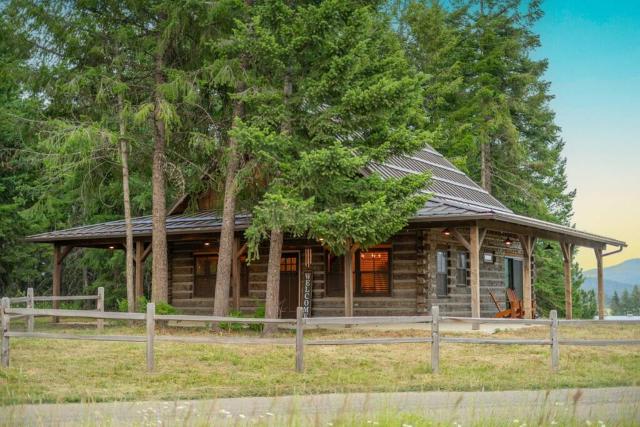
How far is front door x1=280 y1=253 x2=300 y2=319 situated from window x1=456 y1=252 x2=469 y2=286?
5.03 m

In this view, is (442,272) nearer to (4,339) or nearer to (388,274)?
(388,274)

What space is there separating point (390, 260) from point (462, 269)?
125 inches

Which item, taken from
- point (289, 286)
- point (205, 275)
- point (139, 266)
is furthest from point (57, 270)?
point (289, 286)

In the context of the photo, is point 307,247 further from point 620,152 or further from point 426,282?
point 620,152

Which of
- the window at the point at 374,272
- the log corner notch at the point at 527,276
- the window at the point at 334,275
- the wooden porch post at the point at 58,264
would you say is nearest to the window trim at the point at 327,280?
the window at the point at 334,275

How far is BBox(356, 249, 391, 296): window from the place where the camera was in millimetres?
24688

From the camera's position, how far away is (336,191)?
19438 mm

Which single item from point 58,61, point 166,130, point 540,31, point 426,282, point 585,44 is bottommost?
point 426,282

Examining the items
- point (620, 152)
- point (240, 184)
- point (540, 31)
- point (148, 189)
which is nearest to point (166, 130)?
point (240, 184)

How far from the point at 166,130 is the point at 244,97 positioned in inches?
161

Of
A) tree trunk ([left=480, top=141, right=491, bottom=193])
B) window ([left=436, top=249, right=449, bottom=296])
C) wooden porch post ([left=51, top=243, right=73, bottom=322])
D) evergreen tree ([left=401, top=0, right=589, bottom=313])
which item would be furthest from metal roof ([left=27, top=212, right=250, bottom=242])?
tree trunk ([left=480, top=141, right=491, bottom=193])

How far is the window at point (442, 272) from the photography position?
981 inches

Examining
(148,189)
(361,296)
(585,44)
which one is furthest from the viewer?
(148,189)

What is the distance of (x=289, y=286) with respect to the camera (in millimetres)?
26484
